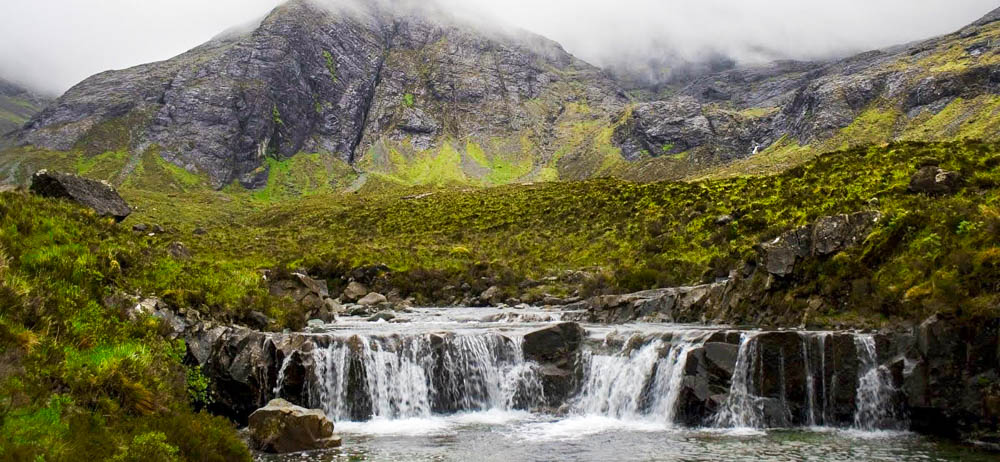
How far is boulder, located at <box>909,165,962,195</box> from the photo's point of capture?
112 feet

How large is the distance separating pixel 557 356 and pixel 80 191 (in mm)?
28323

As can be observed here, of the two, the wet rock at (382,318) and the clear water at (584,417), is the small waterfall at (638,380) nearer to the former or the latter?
the clear water at (584,417)

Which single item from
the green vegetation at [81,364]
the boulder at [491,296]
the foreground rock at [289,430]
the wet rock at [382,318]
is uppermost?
the green vegetation at [81,364]

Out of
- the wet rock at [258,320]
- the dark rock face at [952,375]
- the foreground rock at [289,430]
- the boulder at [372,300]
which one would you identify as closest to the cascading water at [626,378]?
the dark rock face at [952,375]

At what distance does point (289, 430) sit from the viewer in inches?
834

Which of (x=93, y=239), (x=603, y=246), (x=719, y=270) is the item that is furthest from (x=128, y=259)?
(x=603, y=246)

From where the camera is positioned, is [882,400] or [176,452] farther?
[882,400]

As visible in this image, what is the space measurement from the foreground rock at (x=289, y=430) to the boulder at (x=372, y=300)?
108 ft

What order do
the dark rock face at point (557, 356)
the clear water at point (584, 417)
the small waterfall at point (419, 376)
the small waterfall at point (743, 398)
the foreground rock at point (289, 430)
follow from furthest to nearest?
1. the dark rock face at point (557, 356)
2. the small waterfall at point (419, 376)
3. the small waterfall at point (743, 398)
4. the foreground rock at point (289, 430)
5. the clear water at point (584, 417)

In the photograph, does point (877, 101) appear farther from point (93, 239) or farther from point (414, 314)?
point (93, 239)

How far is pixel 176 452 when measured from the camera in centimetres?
1341

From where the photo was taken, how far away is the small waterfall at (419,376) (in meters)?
28.0

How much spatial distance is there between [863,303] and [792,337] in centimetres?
583

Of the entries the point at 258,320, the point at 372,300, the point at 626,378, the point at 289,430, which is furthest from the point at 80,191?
the point at 626,378
